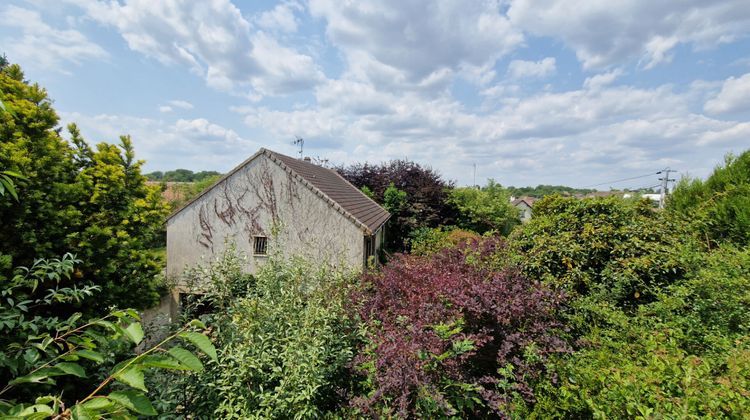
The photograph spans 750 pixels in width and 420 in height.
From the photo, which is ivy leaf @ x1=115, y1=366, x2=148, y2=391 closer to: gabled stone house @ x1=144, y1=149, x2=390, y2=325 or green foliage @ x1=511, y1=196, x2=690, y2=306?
green foliage @ x1=511, y1=196, x2=690, y2=306

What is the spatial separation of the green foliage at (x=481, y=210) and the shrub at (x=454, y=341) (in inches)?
732

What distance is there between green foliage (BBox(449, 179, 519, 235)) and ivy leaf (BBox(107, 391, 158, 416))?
23232mm

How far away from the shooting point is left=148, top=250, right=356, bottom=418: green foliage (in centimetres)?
397

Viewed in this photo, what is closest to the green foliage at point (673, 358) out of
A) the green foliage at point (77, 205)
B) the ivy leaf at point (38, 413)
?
the ivy leaf at point (38, 413)

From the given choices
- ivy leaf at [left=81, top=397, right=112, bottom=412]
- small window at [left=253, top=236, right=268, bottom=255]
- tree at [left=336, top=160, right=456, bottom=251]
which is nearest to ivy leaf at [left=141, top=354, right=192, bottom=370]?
ivy leaf at [left=81, top=397, right=112, bottom=412]

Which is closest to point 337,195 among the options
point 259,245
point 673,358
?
point 259,245

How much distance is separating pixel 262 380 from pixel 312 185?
8917 millimetres

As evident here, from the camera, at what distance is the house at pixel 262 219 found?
12.3 m

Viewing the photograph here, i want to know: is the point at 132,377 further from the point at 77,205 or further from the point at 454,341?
the point at 77,205

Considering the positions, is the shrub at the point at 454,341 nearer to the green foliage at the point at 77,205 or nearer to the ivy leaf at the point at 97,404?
the ivy leaf at the point at 97,404

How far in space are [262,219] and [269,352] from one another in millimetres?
9166

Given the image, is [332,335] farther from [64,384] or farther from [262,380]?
[64,384]

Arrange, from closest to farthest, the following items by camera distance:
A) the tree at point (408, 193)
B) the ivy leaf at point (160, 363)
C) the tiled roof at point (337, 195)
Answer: the ivy leaf at point (160, 363), the tiled roof at point (337, 195), the tree at point (408, 193)

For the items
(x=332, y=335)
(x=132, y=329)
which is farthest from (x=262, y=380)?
(x=132, y=329)
